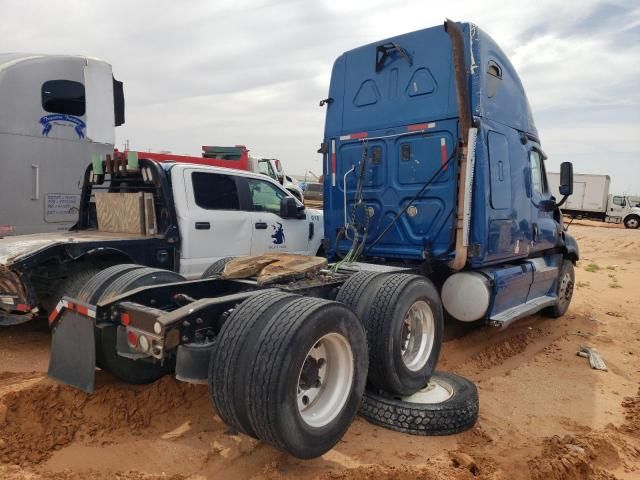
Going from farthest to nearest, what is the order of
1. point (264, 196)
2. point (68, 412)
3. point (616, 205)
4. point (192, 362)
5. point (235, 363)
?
1. point (616, 205)
2. point (264, 196)
3. point (68, 412)
4. point (192, 362)
5. point (235, 363)

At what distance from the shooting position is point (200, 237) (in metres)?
5.96

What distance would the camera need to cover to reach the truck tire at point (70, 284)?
4.89 metres

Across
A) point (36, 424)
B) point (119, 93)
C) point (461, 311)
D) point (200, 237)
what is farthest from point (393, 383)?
point (119, 93)

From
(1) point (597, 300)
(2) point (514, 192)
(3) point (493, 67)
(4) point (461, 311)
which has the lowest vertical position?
(1) point (597, 300)

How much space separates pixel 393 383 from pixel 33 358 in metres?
3.48

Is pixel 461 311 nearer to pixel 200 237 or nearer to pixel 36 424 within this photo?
pixel 200 237

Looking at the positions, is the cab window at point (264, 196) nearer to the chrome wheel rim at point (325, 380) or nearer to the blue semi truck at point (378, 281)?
the blue semi truck at point (378, 281)

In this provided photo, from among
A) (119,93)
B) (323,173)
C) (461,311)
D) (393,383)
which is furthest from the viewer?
(119,93)

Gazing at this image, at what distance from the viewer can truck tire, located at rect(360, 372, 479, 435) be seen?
142 inches

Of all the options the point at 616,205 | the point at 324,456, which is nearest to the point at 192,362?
the point at 324,456

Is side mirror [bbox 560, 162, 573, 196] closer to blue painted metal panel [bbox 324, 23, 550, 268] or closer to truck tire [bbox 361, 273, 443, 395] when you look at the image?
blue painted metal panel [bbox 324, 23, 550, 268]

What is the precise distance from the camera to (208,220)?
19.8 feet

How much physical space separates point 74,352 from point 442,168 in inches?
149

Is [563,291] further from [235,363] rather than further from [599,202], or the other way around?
[599,202]
